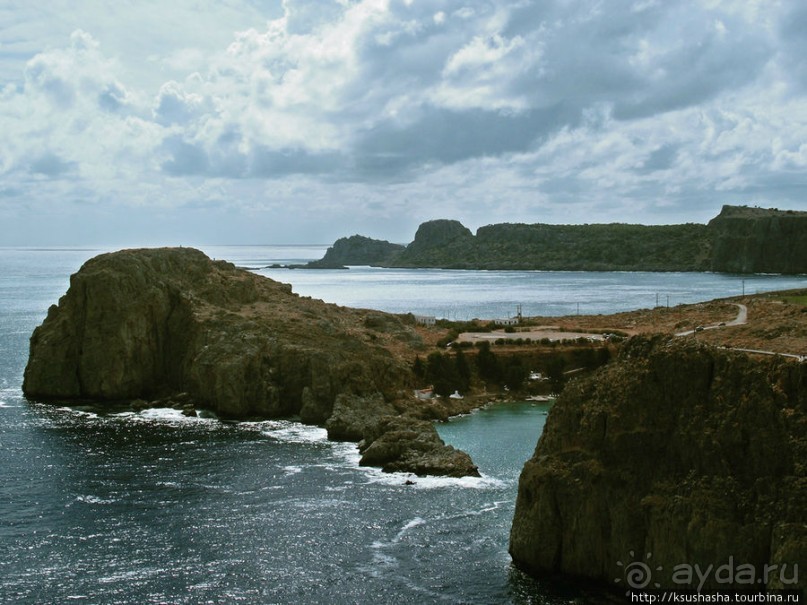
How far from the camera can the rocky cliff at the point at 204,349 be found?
65938mm

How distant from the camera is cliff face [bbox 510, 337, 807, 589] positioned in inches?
1064

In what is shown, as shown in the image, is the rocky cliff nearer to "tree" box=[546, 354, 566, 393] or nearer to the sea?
the sea


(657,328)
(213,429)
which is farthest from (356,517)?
(657,328)

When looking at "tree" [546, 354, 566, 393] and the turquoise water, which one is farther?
"tree" [546, 354, 566, 393]

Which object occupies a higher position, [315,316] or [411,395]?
[315,316]

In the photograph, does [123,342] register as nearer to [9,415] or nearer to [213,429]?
[9,415]

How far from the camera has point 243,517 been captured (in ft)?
134

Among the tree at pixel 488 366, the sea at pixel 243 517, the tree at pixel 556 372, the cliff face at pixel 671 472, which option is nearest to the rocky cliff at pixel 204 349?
the sea at pixel 243 517

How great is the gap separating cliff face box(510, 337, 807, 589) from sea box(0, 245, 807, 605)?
7.46 ft

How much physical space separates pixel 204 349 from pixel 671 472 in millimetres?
46794

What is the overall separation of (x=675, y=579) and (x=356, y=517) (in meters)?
16.6

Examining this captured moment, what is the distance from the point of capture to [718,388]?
97.4 ft

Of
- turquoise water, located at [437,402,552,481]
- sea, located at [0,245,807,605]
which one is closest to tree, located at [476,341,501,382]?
turquoise water, located at [437,402,552,481]

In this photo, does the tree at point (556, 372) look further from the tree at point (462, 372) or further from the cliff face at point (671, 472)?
the cliff face at point (671, 472)
